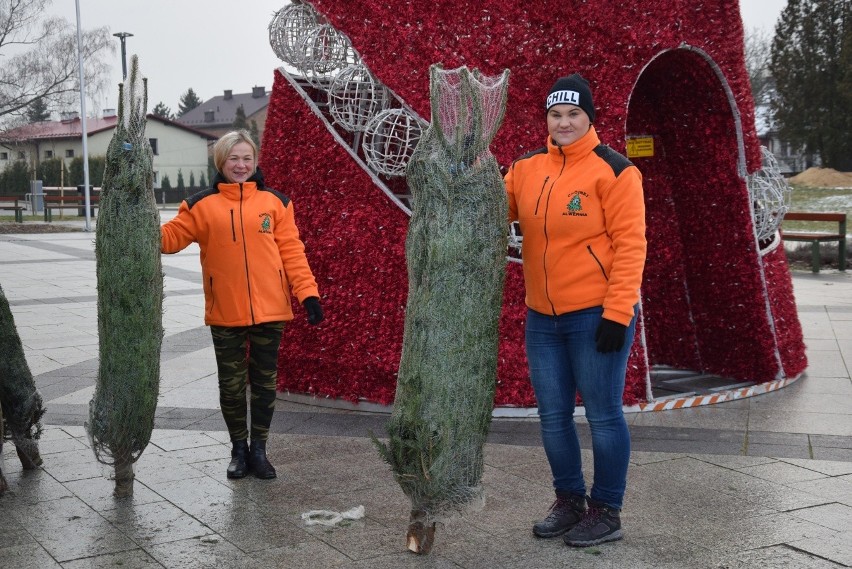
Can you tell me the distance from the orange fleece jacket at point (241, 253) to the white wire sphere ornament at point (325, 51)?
166 centimetres

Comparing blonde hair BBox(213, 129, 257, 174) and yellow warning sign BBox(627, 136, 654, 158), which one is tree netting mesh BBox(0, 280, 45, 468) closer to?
blonde hair BBox(213, 129, 257, 174)

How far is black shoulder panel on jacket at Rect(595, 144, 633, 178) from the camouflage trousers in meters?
2.00

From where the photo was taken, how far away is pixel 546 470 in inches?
208

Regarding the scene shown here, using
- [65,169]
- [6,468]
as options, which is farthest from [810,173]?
[6,468]

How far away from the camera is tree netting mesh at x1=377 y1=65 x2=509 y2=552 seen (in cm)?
396

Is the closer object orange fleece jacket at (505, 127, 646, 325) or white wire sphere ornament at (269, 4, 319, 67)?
orange fleece jacket at (505, 127, 646, 325)

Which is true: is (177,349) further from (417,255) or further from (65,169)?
(65,169)

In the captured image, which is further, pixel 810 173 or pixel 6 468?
pixel 810 173

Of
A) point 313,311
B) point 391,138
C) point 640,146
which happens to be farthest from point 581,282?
point 640,146

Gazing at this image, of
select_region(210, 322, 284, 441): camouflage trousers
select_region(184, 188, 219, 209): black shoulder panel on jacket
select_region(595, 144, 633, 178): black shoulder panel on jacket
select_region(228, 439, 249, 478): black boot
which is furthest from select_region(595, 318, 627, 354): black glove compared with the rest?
select_region(184, 188, 219, 209): black shoulder panel on jacket

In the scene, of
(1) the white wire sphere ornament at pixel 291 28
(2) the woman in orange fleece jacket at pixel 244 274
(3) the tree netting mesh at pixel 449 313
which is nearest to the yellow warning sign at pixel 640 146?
(1) the white wire sphere ornament at pixel 291 28

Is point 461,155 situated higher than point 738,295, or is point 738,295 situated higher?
point 461,155

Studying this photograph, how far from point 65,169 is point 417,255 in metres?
49.6

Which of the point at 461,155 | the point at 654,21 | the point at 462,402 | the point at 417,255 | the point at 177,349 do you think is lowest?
the point at 177,349
